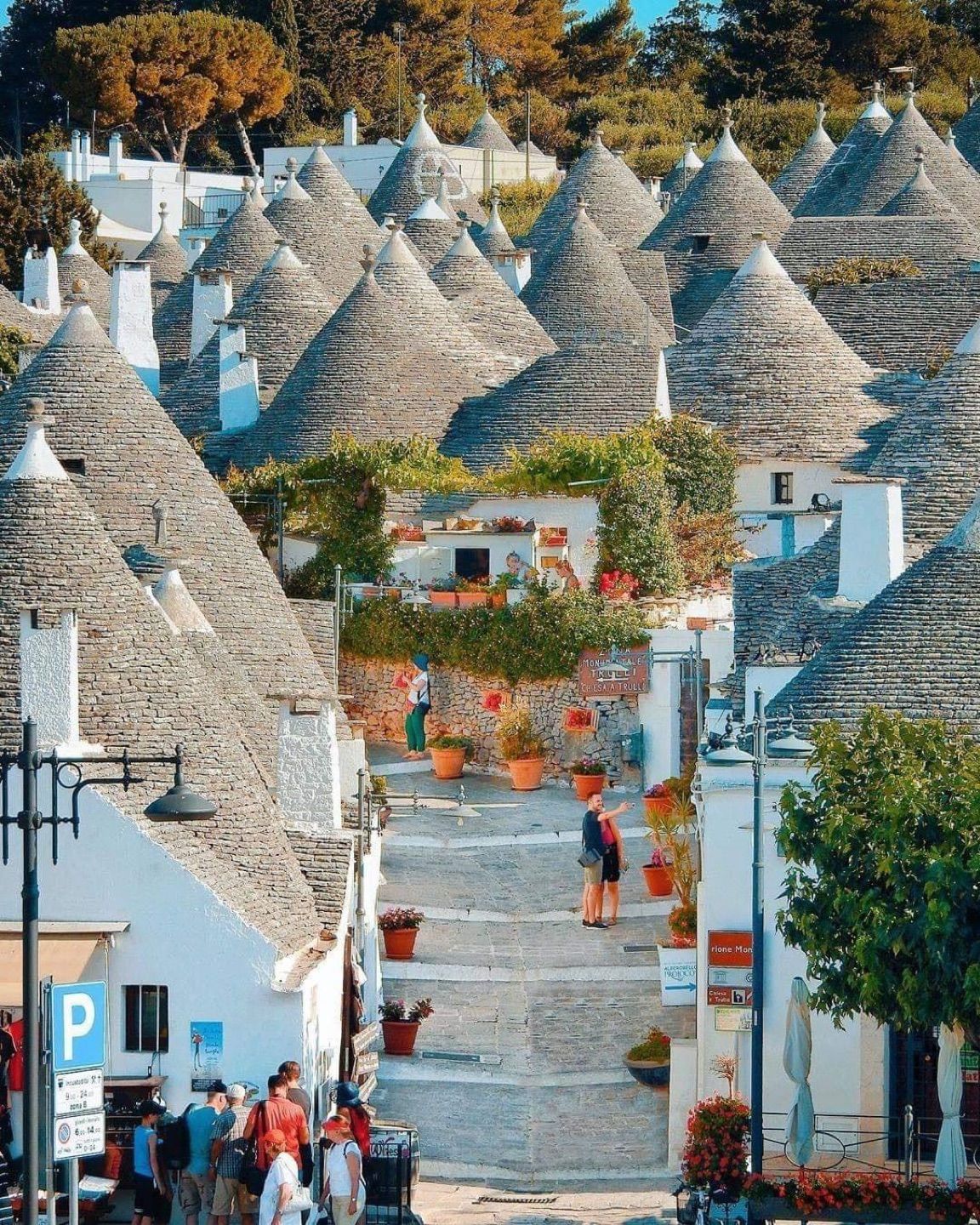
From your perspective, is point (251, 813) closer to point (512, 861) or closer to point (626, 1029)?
point (626, 1029)

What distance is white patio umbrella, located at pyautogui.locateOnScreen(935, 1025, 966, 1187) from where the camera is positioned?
68.6 ft

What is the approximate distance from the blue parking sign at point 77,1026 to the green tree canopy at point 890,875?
5042 millimetres

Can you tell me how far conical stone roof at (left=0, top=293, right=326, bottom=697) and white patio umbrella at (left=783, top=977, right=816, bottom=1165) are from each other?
9231mm

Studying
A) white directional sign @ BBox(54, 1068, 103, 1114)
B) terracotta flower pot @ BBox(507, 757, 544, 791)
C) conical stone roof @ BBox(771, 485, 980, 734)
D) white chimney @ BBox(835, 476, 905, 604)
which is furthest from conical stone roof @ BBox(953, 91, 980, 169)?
white directional sign @ BBox(54, 1068, 103, 1114)

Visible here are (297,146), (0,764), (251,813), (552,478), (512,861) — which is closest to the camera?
(0,764)

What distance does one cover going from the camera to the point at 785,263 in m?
59.0

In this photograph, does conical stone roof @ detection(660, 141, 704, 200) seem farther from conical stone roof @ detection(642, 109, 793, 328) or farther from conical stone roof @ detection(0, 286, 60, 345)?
conical stone roof @ detection(0, 286, 60, 345)

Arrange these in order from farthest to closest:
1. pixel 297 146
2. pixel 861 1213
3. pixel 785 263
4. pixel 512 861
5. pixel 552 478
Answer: pixel 297 146
pixel 785 263
pixel 552 478
pixel 512 861
pixel 861 1213

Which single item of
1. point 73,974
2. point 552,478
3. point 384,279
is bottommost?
point 73,974

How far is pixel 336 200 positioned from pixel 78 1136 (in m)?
42.4

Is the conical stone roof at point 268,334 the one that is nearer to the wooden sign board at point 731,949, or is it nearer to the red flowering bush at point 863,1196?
the wooden sign board at point 731,949

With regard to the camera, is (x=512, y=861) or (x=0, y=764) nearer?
(x=0, y=764)

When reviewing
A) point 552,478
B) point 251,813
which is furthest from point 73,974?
point 552,478

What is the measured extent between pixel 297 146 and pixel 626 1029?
69.9 m
